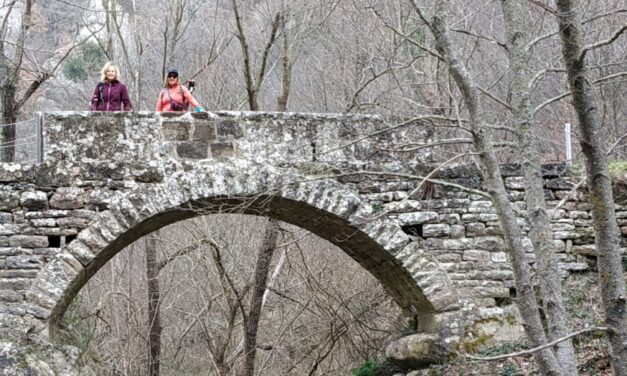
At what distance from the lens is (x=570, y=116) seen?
43.5ft

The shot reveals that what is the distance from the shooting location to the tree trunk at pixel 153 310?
1186 cm

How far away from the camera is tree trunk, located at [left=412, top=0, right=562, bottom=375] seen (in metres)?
5.48

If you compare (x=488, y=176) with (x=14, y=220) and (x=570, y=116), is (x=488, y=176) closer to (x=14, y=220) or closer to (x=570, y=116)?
(x=14, y=220)

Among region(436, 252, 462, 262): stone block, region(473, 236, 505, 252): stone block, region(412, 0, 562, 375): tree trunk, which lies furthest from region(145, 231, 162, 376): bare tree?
region(412, 0, 562, 375): tree trunk

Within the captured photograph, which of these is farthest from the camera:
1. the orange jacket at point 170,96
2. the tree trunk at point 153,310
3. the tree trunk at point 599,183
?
the tree trunk at point 153,310

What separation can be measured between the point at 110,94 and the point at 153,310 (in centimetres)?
454

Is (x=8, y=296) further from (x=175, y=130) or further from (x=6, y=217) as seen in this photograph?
(x=175, y=130)

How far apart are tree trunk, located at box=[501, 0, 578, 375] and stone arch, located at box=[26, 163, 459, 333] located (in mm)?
1835

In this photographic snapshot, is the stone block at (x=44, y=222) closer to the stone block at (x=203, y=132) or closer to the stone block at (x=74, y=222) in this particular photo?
the stone block at (x=74, y=222)

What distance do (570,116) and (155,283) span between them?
21.6ft

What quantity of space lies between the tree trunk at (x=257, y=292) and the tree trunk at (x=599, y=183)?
712 centimetres

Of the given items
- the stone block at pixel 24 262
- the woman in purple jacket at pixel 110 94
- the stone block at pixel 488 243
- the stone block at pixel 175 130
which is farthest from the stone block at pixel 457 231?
the stone block at pixel 24 262

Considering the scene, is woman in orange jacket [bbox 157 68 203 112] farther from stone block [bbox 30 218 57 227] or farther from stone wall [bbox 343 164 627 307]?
stone wall [bbox 343 164 627 307]

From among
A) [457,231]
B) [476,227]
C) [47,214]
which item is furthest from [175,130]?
[476,227]
